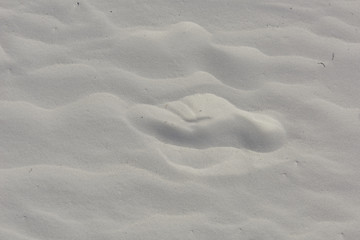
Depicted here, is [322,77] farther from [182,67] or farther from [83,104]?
[83,104]

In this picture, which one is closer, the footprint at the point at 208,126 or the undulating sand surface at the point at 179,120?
the undulating sand surface at the point at 179,120

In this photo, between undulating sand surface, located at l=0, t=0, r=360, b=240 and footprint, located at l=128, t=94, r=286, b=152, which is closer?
undulating sand surface, located at l=0, t=0, r=360, b=240

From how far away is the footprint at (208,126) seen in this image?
2.43 metres

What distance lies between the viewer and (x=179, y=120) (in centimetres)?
246

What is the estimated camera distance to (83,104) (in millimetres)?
2484

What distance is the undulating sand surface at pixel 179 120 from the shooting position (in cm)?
226

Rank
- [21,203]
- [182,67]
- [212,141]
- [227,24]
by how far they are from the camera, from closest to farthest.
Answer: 1. [21,203]
2. [212,141]
3. [182,67]
4. [227,24]

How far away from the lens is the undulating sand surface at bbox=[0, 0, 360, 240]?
7.41 ft

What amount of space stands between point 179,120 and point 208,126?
0.59 feet

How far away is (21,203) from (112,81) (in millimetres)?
899

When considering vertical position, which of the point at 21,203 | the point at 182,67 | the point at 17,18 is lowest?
the point at 21,203

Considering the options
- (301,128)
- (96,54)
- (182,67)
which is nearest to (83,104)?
(96,54)

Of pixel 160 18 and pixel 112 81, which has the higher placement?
pixel 160 18

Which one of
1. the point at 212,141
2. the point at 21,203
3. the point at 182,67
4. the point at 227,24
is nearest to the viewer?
the point at 21,203
